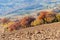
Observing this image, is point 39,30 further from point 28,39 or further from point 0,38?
point 0,38

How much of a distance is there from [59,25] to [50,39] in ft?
6.54

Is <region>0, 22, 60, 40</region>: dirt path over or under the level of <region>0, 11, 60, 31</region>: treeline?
over

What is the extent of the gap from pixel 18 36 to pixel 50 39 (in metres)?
1.99

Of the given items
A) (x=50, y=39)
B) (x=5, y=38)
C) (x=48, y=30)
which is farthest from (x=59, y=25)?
(x=5, y=38)

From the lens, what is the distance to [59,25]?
14.5 metres

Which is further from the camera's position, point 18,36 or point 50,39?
point 18,36

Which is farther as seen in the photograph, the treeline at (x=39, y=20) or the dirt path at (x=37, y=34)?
the treeline at (x=39, y=20)

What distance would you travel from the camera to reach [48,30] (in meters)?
13.8

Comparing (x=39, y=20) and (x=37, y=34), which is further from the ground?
(x=37, y=34)

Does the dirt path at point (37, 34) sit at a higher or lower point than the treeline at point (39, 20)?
higher

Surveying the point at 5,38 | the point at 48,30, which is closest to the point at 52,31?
the point at 48,30

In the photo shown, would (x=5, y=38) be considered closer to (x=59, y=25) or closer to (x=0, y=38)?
(x=0, y=38)

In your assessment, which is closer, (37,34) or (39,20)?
(37,34)

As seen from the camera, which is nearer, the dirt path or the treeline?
the dirt path
